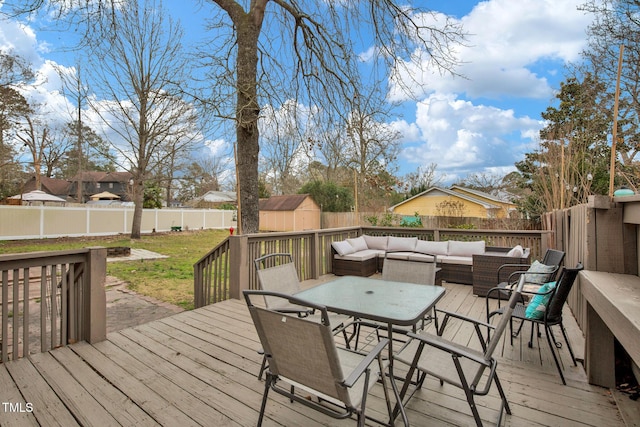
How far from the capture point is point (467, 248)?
5656 millimetres

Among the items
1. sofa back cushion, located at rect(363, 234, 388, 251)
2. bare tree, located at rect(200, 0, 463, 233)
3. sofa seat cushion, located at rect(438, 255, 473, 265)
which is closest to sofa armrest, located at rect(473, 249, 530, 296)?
sofa seat cushion, located at rect(438, 255, 473, 265)

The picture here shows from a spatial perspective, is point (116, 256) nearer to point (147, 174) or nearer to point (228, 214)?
point (147, 174)

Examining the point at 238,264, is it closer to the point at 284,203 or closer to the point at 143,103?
the point at 143,103

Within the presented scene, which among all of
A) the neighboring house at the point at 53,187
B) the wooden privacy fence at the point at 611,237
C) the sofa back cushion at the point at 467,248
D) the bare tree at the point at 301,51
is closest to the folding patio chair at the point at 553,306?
the wooden privacy fence at the point at 611,237

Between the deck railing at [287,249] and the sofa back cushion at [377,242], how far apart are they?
19.6 inches

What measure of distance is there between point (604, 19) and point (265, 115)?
896 cm

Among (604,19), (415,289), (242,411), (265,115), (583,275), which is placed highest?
(604,19)

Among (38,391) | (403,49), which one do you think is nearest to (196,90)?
(403,49)

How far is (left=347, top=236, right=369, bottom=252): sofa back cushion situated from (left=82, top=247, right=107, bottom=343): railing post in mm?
4325

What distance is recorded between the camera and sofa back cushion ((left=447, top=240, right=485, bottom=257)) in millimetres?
5547

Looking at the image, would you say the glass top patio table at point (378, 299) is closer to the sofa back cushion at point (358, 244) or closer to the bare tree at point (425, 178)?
the sofa back cushion at point (358, 244)

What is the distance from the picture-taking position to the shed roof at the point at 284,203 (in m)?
19.7

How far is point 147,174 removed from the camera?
13.3 metres

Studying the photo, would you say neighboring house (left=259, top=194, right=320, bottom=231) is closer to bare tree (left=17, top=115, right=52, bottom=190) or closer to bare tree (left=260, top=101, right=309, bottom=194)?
bare tree (left=17, top=115, right=52, bottom=190)
